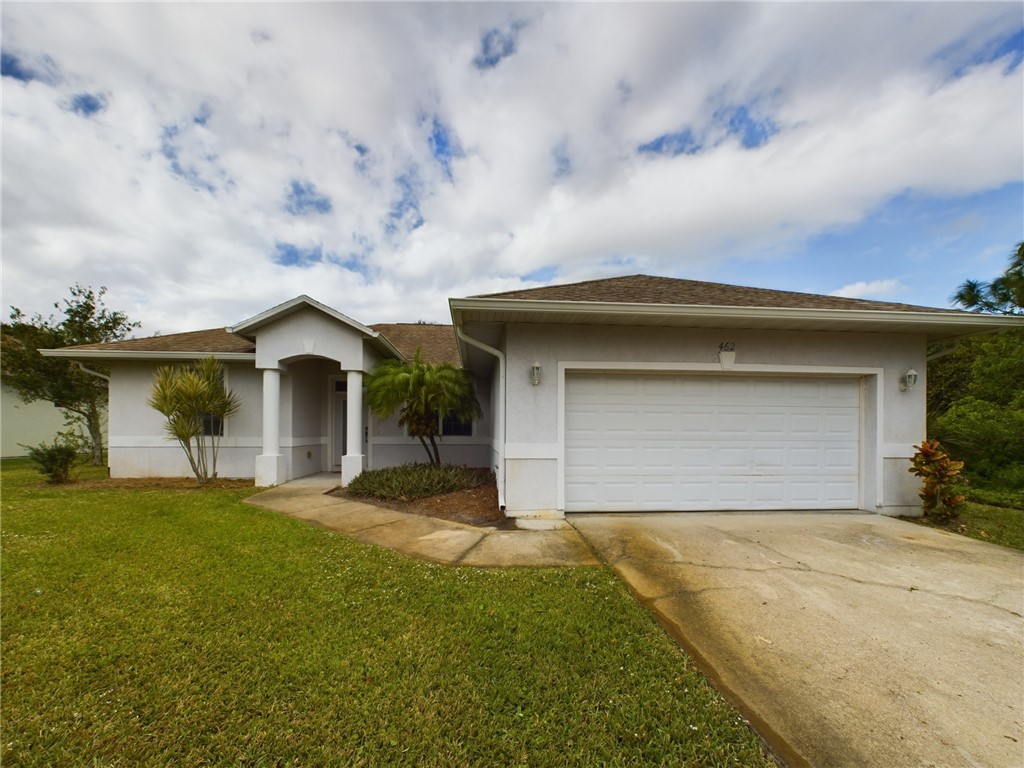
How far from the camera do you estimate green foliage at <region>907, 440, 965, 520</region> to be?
5953 mm

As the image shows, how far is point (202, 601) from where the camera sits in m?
3.38

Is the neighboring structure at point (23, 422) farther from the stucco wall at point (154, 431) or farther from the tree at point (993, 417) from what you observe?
the tree at point (993, 417)

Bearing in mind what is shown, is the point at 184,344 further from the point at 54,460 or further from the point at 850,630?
the point at 850,630

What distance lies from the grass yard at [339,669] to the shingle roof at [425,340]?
26.0ft

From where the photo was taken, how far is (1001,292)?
10039mm

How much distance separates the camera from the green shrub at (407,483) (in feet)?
24.5

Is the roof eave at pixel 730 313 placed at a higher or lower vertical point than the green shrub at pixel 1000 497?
higher

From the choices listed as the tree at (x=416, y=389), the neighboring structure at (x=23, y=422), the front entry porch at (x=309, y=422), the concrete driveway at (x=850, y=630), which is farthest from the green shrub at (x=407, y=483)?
the neighboring structure at (x=23, y=422)

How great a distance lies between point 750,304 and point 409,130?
8.05m

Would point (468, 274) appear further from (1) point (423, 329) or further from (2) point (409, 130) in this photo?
(2) point (409, 130)

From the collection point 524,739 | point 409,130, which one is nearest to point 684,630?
point 524,739

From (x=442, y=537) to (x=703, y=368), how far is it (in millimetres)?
4584

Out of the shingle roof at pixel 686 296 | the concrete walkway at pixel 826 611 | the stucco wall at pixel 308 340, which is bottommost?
the concrete walkway at pixel 826 611

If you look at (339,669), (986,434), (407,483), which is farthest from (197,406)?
(986,434)
